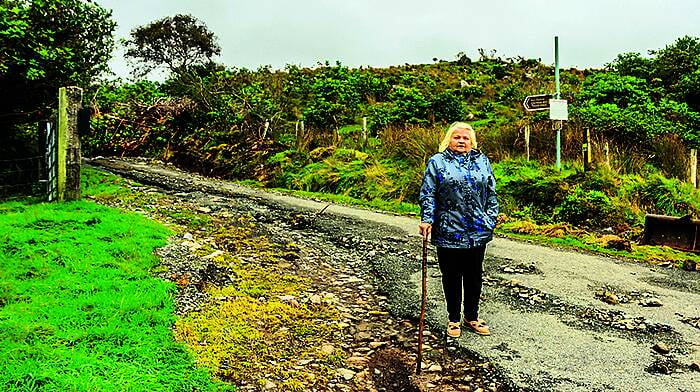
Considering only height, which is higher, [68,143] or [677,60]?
[677,60]

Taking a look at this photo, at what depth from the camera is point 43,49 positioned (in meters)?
9.78

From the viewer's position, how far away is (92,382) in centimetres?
328

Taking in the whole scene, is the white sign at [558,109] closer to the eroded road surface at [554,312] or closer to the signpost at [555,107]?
the signpost at [555,107]

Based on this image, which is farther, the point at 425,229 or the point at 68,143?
the point at 68,143

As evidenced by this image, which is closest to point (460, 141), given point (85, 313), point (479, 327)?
point (479, 327)

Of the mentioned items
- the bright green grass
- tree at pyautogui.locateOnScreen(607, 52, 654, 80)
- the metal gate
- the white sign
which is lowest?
the bright green grass

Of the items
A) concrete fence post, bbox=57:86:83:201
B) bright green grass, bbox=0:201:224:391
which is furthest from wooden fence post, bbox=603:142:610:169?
concrete fence post, bbox=57:86:83:201

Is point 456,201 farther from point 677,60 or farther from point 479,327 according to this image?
point 677,60

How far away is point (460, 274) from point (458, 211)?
54cm

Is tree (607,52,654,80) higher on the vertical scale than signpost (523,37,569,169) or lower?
higher

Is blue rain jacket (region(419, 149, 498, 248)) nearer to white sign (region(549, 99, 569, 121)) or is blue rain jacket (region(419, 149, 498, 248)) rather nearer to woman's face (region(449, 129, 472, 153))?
woman's face (region(449, 129, 472, 153))

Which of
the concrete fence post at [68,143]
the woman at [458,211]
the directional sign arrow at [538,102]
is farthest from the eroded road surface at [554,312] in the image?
the directional sign arrow at [538,102]

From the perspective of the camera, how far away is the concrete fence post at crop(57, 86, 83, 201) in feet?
30.5

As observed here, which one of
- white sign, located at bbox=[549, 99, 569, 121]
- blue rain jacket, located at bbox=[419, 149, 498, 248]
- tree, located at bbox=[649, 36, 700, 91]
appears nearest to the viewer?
blue rain jacket, located at bbox=[419, 149, 498, 248]
